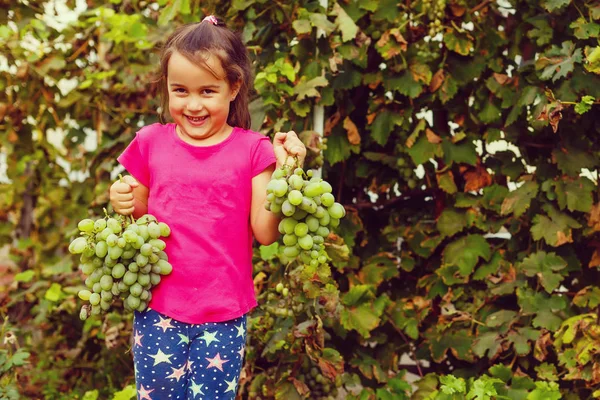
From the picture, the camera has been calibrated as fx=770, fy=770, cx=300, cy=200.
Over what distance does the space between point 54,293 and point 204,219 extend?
5.85 feet

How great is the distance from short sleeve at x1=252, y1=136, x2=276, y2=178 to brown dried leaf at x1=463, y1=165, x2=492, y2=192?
4.16 feet

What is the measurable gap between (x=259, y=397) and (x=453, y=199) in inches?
43.2

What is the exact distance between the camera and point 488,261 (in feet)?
9.84

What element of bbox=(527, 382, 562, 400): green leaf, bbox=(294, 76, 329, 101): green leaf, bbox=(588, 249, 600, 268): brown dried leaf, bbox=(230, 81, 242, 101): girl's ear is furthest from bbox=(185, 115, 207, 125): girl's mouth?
bbox=(588, 249, 600, 268): brown dried leaf

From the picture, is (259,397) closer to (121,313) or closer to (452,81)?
(121,313)

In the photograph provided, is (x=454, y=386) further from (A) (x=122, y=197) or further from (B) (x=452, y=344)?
(A) (x=122, y=197)

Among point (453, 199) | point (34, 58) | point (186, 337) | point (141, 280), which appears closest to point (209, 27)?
point (141, 280)

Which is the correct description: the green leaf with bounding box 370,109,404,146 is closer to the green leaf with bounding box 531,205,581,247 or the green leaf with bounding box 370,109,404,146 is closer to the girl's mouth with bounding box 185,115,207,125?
the green leaf with bounding box 531,205,581,247

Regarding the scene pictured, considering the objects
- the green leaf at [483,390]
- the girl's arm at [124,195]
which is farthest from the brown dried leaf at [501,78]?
the girl's arm at [124,195]

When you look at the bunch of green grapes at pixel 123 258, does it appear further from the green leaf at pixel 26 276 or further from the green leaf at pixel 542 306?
the green leaf at pixel 26 276

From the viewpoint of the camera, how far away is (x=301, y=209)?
1843mm

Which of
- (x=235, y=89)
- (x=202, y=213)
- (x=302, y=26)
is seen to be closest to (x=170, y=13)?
(x=302, y=26)

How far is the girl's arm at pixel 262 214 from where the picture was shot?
1961 millimetres

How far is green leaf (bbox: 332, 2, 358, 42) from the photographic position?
8.73 feet
